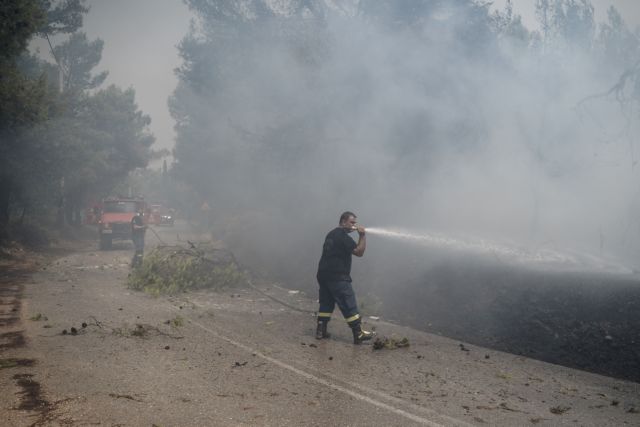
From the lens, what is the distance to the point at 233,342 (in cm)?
588

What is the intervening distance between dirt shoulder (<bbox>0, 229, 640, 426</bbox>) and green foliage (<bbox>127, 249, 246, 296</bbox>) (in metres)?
2.14

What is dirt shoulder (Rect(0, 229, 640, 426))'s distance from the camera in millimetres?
3584

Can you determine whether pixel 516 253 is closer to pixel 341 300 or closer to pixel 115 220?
pixel 341 300

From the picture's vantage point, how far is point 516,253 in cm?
1178

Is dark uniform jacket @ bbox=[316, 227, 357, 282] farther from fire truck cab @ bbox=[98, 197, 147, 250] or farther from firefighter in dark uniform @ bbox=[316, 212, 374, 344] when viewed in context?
fire truck cab @ bbox=[98, 197, 147, 250]

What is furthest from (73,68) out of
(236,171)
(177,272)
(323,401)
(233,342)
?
(323,401)

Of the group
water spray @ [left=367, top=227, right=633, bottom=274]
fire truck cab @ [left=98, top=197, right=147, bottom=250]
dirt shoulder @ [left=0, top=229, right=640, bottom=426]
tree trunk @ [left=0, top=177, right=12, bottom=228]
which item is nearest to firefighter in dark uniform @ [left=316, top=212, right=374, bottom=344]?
dirt shoulder @ [left=0, top=229, right=640, bottom=426]

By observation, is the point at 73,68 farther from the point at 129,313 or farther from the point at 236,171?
the point at 129,313

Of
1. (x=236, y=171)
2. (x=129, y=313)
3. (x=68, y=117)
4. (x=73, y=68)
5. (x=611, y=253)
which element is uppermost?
(x=73, y=68)

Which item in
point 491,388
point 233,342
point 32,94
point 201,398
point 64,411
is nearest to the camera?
point 64,411

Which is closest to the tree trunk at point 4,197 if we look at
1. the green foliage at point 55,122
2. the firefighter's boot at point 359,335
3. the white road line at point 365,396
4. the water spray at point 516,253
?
the green foliage at point 55,122

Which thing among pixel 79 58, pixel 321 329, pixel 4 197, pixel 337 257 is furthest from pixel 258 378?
pixel 79 58

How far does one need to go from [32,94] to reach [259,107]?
290 inches

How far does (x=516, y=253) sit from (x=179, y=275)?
8488 mm
